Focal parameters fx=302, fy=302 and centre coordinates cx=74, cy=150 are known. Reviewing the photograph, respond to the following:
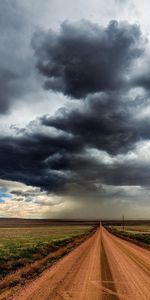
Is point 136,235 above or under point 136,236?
above

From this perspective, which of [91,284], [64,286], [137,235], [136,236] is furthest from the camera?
[137,235]

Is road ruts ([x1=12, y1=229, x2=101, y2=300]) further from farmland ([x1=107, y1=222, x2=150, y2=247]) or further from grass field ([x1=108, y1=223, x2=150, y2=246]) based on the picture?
grass field ([x1=108, y1=223, x2=150, y2=246])

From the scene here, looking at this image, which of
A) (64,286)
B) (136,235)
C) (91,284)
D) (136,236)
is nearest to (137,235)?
(136,235)

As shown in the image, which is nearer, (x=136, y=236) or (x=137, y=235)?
(x=136, y=236)

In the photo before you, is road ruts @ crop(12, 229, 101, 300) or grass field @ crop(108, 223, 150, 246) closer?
road ruts @ crop(12, 229, 101, 300)

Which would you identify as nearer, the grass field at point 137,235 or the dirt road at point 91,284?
the dirt road at point 91,284

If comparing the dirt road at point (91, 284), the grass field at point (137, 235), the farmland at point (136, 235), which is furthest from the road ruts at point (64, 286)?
the grass field at point (137, 235)

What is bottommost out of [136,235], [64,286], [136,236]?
[64,286]

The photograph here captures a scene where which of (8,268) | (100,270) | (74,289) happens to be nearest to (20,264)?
(8,268)

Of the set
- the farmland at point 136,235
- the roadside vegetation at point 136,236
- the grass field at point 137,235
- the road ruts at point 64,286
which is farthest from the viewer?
the grass field at point 137,235

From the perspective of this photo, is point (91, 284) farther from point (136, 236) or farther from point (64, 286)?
point (136, 236)

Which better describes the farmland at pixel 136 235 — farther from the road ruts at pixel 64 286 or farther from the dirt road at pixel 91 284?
the road ruts at pixel 64 286

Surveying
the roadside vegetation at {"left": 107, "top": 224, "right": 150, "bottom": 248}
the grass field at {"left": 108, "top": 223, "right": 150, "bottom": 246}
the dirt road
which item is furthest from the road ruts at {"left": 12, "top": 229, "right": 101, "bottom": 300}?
the grass field at {"left": 108, "top": 223, "right": 150, "bottom": 246}

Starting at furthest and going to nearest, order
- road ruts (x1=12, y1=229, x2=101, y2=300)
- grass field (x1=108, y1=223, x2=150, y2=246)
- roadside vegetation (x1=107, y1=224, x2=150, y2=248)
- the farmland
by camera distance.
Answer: grass field (x1=108, y1=223, x2=150, y2=246), the farmland, roadside vegetation (x1=107, y1=224, x2=150, y2=248), road ruts (x1=12, y1=229, x2=101, y2=300)
